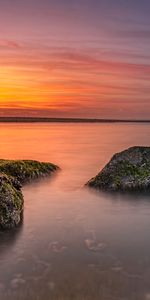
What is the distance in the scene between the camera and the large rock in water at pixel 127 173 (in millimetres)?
15525

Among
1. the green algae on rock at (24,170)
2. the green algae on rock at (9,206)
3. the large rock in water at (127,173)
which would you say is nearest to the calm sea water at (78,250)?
the green algae on rock at (9,206)

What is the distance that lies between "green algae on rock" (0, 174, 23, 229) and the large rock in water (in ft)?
15.6

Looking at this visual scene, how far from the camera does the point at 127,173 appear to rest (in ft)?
52.6

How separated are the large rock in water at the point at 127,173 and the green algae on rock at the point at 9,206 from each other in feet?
15.6

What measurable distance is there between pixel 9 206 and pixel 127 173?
6.43 m

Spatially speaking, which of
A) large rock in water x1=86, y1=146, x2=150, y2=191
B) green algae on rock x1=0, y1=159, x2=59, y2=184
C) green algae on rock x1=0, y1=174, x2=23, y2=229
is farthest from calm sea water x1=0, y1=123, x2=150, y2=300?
green algae on rock x1=0, y1=159, x2=59, y2=184

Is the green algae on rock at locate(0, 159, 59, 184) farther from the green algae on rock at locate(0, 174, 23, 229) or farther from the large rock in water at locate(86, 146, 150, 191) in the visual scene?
the green algae on rock at locate(0, 174, 23, 229)

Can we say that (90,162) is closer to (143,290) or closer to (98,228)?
(98,228)

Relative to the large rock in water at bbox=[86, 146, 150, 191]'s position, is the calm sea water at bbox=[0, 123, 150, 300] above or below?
below

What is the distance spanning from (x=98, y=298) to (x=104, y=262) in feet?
5.12

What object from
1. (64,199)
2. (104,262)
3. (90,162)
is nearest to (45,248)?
(104,262)

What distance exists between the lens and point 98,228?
10.3m

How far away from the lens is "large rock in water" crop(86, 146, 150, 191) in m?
15.5

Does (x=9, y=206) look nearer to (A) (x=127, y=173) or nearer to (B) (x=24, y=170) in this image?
(A) (x=127, y=173)
